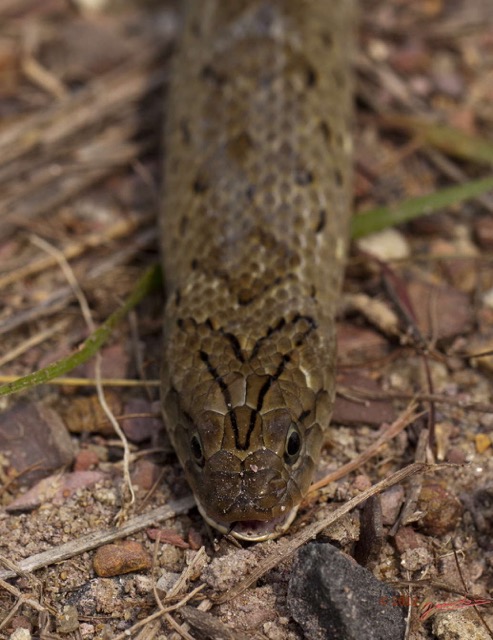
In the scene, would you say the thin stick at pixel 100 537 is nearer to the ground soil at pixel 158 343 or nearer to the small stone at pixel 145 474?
the ground soil at pixel 158 343

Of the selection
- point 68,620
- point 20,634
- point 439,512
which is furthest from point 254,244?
point 20,634

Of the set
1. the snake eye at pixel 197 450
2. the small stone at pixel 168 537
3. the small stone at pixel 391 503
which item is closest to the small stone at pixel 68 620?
the small stone at pixel 168 537

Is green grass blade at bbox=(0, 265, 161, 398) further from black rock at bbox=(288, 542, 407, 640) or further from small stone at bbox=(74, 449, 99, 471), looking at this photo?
black rock at bbox=(288, 542, 407, 640)

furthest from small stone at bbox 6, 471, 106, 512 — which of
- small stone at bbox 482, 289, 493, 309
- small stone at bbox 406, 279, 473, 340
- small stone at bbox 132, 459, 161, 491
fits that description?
small stone at bbox 482, 289, 493, 309

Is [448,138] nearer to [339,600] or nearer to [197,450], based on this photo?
[197,450]

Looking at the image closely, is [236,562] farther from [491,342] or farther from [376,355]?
[491,342]

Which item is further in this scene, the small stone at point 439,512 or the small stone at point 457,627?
the small stone at point 439,512

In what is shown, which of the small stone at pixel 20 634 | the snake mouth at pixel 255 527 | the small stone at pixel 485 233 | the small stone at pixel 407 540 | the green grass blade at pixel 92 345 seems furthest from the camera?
the small stone at pixel 485 233
